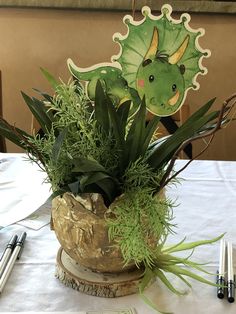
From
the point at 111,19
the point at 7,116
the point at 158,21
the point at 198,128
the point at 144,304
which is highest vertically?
the point at 111,19

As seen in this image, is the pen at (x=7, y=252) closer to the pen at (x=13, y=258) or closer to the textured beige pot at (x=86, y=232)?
the pen at (x=13, y=258)

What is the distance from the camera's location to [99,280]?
0.71 metres

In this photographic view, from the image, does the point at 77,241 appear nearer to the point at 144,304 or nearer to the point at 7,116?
the point at 144,304

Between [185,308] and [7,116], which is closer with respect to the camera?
[185,308]

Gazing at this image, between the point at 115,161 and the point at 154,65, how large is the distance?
167 millimetres

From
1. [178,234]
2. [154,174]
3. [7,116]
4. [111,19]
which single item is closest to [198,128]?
[154,174]

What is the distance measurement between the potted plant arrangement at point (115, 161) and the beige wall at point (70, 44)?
119 centimetres

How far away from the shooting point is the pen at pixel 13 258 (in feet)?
2.41

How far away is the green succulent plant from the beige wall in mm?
1238

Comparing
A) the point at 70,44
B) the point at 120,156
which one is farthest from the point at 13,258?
the point at 70,44

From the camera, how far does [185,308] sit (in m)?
0.69

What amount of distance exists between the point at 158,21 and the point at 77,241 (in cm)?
36

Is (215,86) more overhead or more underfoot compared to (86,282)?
more overhead

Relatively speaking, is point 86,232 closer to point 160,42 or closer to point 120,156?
point 120,156
